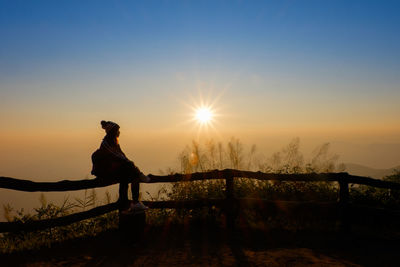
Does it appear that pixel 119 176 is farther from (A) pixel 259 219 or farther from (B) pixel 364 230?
(B) pixel 364 230

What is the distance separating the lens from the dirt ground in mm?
5523

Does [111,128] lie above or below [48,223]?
above

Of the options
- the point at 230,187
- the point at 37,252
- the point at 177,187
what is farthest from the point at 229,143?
the point at 37,252

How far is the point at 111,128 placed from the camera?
20.7 ft

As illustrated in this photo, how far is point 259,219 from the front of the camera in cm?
802

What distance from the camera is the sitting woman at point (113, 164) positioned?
20.4ft

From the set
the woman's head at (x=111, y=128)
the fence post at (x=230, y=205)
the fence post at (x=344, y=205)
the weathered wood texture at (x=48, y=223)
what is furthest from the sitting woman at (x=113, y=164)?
the fence post at (x=344, y=205)

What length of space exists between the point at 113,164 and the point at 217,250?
242cm

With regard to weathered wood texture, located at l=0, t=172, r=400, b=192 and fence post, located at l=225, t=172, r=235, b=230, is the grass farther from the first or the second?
weathered wood texture, located at l=0, t=172, r=400, b=192

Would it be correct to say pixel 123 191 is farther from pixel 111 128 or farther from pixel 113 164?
pixel 111 128

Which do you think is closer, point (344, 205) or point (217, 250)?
point (217, 250)

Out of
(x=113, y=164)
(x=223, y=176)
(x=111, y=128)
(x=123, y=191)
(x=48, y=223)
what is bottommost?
(x=48, y=223)

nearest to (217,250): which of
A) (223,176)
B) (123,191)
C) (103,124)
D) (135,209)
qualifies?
(135,209)

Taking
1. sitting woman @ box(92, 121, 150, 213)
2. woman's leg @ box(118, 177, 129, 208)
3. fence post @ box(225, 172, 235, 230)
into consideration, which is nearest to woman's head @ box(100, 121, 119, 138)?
sitting woman @ box(92, 121, 150, 213)
